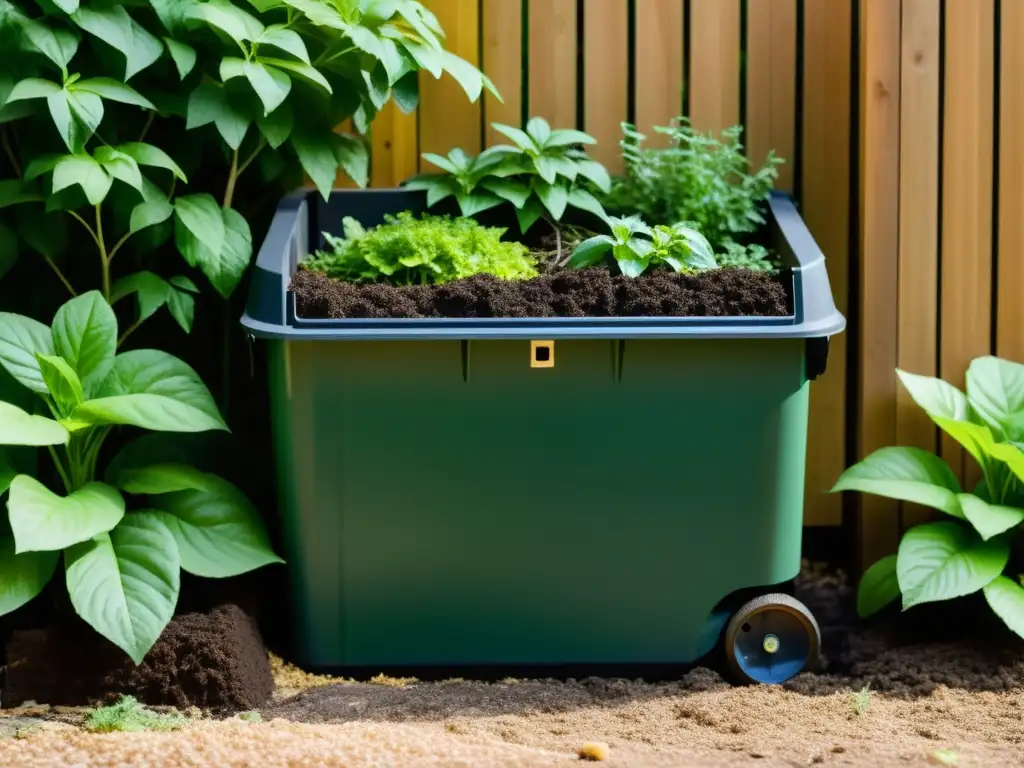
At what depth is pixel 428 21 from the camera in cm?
359

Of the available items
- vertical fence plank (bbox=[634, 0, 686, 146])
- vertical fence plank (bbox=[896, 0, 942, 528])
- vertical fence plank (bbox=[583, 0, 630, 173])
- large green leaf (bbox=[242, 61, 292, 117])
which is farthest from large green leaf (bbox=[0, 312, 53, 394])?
vertical fence plank (bbox=[896, 0, 942, 528])

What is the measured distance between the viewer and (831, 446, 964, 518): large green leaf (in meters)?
3.44

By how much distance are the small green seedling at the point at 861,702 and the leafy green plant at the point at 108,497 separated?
4.83ft

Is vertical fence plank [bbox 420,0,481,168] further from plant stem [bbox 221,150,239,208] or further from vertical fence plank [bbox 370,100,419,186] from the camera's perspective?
plant stem [bbox 221,150,239,208]

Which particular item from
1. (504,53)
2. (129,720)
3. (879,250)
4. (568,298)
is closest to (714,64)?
(504,53)

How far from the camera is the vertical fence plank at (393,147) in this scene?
4.02m

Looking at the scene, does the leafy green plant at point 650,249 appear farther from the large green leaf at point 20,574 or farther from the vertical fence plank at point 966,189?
the large green leaf at point 20,574

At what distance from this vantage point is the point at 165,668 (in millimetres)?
3027

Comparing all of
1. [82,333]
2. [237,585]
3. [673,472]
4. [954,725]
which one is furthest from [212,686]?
[954,725]

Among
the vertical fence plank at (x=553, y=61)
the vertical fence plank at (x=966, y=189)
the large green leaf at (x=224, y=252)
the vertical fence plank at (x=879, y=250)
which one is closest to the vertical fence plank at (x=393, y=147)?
the vertical fence plank at (x=553, y=61)

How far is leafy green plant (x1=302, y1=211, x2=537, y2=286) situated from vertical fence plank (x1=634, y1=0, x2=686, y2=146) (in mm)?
776

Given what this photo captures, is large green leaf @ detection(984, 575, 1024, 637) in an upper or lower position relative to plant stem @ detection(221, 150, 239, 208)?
lower

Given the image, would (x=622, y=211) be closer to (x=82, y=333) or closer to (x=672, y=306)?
(x=672, y=306)

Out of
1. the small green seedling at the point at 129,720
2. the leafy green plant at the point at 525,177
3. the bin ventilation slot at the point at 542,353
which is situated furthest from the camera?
the leafy green plant at the point at 525,177
